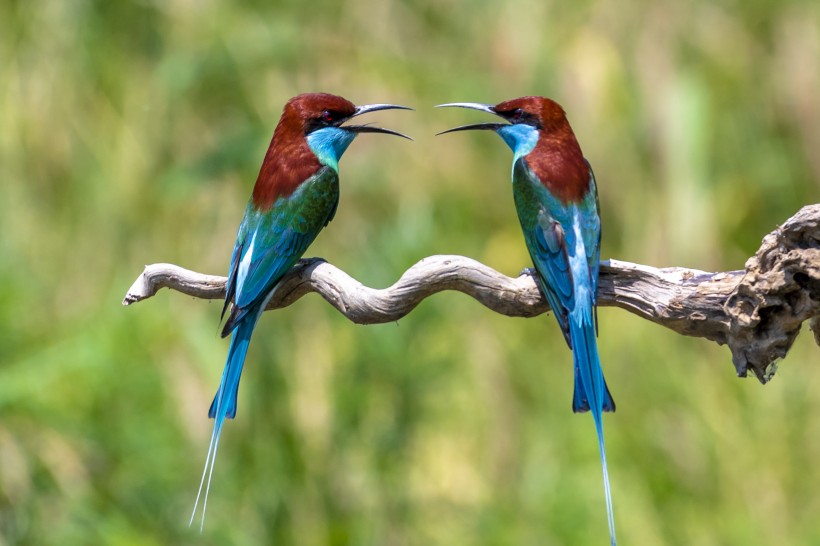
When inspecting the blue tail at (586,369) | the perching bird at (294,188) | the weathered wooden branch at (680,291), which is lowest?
the blue tail at (586,369)

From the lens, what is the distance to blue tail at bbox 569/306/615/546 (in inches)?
106

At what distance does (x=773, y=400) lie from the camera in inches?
209

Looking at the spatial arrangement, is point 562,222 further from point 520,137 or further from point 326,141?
point 326,141

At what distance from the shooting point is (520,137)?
3.18m

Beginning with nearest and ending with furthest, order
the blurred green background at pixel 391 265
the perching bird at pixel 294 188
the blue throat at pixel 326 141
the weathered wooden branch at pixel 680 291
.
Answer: the weathered wooden branch at pixel 680 291
the perching bird at pixel 294 188
the blue throat at pixel 326 141
the blurred green background at pixel 391 265

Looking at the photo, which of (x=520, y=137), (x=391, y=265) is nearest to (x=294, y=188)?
(x=520, y=137)

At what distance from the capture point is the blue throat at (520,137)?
313 centimetres

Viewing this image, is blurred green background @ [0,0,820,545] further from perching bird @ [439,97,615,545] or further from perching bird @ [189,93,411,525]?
perching bird @ [439,97,615,545]

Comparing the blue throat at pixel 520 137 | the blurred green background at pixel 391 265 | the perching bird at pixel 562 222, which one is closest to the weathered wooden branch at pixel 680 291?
the perching bird at pixel 562 222

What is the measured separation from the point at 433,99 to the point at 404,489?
1752 millimetres

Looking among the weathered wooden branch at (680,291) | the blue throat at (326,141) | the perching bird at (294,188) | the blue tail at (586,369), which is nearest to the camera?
the weathered wooden branch at (680,291)

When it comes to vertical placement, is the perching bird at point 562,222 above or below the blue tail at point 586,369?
above

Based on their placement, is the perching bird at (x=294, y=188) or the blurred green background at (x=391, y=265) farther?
the blurred green background at (x=391, y=265)

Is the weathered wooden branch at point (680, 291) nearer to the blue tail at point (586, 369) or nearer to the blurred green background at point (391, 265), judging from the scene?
the blue tail at point (586, 369)
